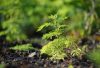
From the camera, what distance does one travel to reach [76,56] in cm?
533

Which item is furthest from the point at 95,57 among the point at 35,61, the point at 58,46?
the point at 35,61

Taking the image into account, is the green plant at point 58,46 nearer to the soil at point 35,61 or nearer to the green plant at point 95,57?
the soil at point 35,61

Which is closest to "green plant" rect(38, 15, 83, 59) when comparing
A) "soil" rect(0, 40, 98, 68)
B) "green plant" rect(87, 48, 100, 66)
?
"soil" rect(0, 40, 98, 68)

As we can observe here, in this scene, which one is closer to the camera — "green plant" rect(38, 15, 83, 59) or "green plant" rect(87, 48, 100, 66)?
"green plant" rect(87, 48, 100, 66)

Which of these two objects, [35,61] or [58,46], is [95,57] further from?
[35,61]

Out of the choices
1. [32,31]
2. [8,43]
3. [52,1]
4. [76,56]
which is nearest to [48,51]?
[76,56]

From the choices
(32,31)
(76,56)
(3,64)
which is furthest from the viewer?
(32,31)

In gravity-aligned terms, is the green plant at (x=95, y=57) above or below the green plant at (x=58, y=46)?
below

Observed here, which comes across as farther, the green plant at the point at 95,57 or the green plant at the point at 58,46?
the green plant at the point at 58,46

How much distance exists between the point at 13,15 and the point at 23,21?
11.4 inches

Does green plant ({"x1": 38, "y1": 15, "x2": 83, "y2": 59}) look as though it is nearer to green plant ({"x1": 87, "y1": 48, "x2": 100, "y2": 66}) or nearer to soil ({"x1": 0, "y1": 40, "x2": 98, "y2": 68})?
soil ({"x1": 0, "y1": 40, "x2": 98, "y2": 68})

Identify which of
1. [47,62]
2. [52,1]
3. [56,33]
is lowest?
[47,62]

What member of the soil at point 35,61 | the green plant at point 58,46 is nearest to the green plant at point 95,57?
the soil at point 35,61

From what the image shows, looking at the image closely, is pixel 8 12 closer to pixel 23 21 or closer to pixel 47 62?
pixel 23 21
